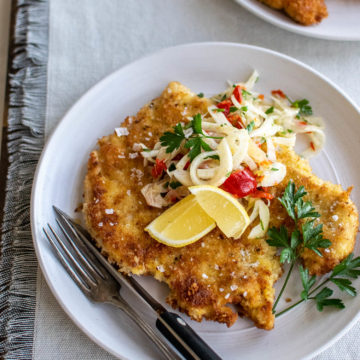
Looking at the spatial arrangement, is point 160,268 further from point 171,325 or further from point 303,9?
point 303,9

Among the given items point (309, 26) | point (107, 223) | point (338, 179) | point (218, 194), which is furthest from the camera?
point (309, 26)

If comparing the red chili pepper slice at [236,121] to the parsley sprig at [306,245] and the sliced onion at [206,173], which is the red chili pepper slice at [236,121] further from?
the parsley sprig at [306,245]

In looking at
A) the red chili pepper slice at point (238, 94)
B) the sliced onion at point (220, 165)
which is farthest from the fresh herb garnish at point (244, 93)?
the sliced onion at point (220, 165)

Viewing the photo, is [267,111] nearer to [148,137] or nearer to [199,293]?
[148,137]

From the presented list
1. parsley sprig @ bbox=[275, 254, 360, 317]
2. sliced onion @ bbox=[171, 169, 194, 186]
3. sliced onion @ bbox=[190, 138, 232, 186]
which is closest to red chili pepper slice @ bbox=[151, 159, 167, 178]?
sliced onion @ bbox=[171, 169, 194, 186]

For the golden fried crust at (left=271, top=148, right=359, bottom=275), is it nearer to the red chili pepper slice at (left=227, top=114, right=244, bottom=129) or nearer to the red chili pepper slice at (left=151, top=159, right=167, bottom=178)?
the red chili pepper slice at (left=227, top=114, right=244, bottom=129)

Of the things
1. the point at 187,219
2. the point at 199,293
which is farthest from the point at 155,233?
the point at 199,293
